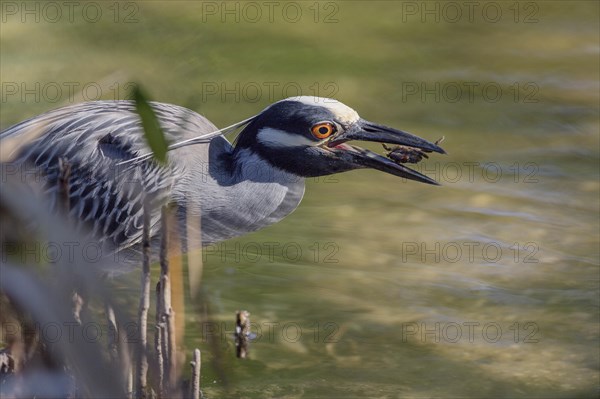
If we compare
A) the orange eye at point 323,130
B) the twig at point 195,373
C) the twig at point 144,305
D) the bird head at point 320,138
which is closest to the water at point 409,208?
the twig at point 144,305

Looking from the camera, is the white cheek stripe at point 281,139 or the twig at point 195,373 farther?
the white cheek stripe at point 281,139

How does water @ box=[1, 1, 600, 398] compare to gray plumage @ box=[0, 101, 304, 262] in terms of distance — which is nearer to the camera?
gray plumage @ box=[0, 101, 304, 262]

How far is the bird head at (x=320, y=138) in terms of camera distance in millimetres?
5977

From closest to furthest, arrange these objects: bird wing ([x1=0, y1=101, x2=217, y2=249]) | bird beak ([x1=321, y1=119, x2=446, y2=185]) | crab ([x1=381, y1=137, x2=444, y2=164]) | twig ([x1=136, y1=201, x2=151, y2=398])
Result: twig ([x1=136, y1=201, x2=151, y2=398])
bird beak ([x1=321, y1=119, x2=446, y2=185])
bird wing ([x1=0, y1=101, x2=217, y2=249])
crab ([x1=381, y1=137, x2=444, y2=164])

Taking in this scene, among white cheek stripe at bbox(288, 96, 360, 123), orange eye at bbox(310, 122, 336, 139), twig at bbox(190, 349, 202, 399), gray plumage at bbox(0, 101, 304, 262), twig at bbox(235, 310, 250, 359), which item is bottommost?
twig at bbox(190, 349, 202, 399)

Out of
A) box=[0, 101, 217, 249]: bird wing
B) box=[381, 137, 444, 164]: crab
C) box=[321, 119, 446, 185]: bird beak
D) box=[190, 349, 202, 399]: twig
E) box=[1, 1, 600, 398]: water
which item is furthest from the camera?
box=[1, 1, 600, 398]: water

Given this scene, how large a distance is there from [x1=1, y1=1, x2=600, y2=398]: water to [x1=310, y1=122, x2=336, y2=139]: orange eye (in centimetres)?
127

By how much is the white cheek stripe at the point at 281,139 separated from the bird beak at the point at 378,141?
0.12 metres

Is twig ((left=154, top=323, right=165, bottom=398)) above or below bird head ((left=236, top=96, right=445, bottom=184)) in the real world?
below

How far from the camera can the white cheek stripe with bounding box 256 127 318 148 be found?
603cm

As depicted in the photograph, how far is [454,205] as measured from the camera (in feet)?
27.7

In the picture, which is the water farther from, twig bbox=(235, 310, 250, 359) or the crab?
the crab

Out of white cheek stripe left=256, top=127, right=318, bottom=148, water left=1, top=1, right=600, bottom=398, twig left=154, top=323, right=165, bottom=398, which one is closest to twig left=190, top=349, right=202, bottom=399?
twig left=154, top=323, right=165, bottom=398

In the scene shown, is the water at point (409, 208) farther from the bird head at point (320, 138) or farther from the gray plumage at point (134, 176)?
the bird head at point (320, 138)
